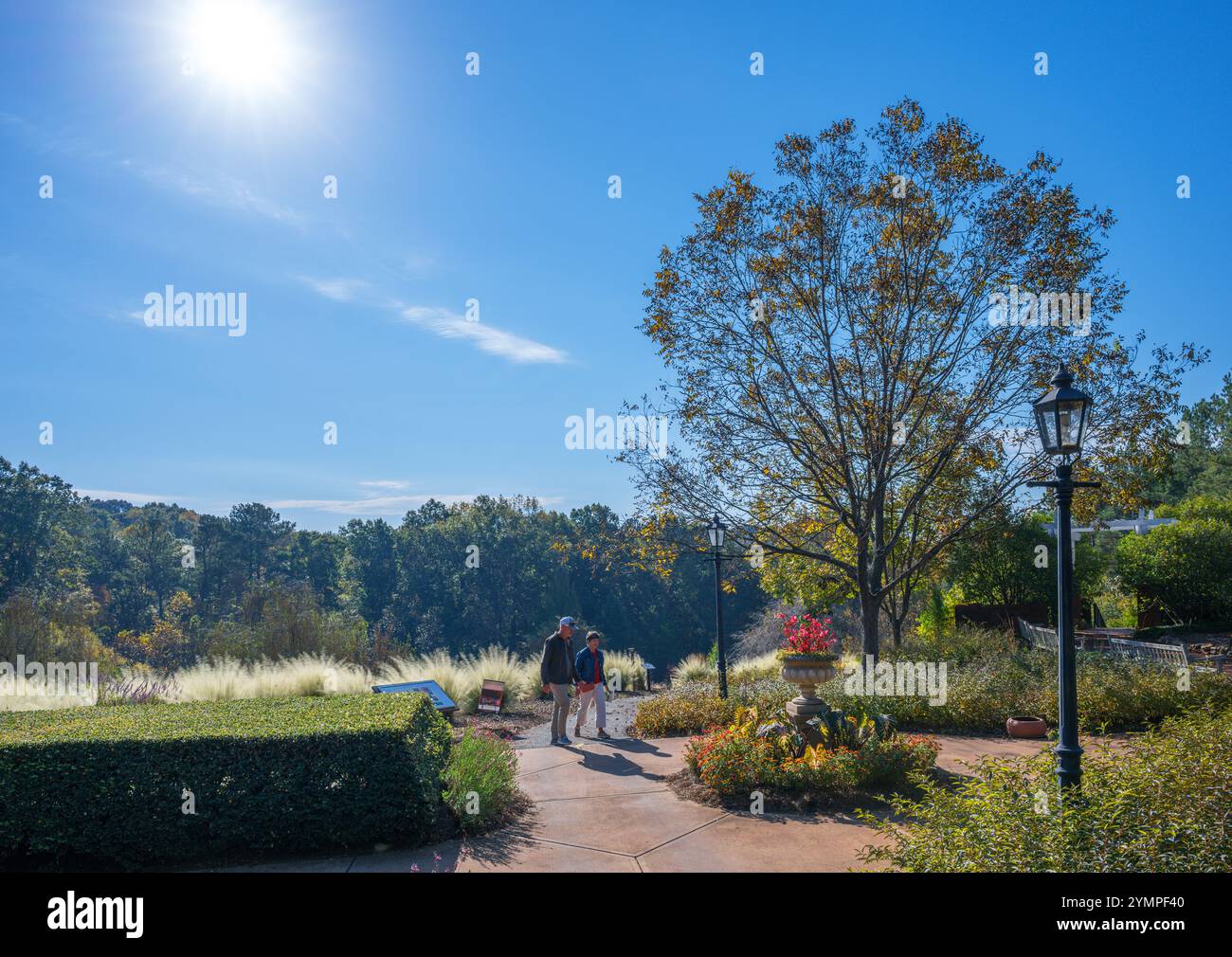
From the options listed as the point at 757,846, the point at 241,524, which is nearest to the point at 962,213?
the point at 757,846

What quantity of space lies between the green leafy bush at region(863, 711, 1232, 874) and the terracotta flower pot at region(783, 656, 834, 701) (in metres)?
2.95

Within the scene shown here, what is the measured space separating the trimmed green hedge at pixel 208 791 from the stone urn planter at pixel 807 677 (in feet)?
12.5

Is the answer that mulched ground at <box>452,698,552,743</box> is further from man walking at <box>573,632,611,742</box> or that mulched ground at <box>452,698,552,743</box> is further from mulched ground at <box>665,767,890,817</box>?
mulched ground at <box>665,767,890,817</box>

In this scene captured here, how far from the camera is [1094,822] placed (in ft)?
12.2

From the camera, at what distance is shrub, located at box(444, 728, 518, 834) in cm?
571

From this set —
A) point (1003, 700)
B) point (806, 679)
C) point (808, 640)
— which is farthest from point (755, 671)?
point (806, 679)

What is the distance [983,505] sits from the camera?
1180 centimetres

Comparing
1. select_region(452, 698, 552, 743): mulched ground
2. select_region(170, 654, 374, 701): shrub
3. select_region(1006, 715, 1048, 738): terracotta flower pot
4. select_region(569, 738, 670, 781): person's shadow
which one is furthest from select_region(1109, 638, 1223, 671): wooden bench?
select_region(170, 654, 374, 701): shrub

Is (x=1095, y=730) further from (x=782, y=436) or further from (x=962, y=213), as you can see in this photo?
(x=962, y=213)

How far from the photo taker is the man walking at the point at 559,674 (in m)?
9.38

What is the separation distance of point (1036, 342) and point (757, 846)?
29.5 feet

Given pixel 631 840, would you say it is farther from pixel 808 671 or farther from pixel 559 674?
pixel 559 674

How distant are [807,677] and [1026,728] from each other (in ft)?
10.2

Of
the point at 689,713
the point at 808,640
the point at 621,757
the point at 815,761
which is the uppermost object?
the point at 808,640
